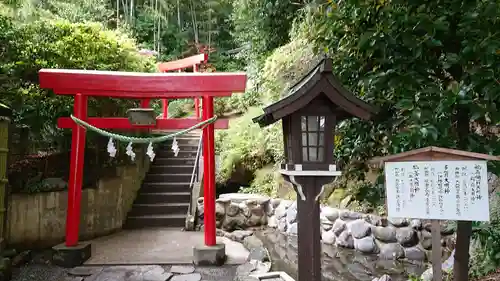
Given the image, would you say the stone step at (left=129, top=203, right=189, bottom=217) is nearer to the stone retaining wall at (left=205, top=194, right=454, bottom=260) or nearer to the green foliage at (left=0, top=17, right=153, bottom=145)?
the stone retaining wall at (left=205, top=194, right=454, bottom=260)

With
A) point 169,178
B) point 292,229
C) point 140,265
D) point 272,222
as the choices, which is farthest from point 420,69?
point 169,178

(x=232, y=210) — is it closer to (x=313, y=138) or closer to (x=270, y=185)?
(x=270, y=185)

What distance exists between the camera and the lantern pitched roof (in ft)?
10.1

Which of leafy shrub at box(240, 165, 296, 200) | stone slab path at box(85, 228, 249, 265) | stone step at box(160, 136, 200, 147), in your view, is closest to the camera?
stone slab path at box(85, 228, 249, 265)

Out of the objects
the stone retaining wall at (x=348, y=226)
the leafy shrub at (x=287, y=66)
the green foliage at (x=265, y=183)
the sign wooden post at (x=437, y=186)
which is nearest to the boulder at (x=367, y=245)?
the stone retaining wall at (x=348, y=226)

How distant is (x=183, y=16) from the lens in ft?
72.7

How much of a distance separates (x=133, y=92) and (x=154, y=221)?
3.88 metres

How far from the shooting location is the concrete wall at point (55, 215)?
6.02 meters

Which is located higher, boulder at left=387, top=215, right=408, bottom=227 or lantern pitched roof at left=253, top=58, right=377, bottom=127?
lantern pitched roof at left=253, top=58, right=377, bottom=127

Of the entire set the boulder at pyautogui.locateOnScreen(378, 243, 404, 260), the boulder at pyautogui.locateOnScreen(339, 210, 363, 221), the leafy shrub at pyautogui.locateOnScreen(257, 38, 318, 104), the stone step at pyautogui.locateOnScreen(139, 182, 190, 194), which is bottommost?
the boulder at pyautogui.locateOnScreen(378, 243, 404, 260)

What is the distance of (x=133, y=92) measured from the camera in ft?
18.6

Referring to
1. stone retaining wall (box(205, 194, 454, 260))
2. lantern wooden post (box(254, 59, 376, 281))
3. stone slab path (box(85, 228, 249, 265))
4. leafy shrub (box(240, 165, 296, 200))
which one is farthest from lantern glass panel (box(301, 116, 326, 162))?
leafy shrub (box(240, 165, 296, 200))

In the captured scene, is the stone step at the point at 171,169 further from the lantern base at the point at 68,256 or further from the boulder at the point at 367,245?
the boulder at the point at 367,245

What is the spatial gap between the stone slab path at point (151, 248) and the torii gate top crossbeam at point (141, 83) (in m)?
2.83
